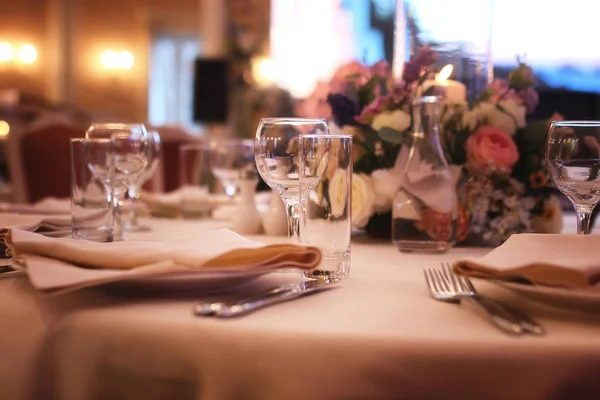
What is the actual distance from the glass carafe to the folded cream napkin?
0.98 feet

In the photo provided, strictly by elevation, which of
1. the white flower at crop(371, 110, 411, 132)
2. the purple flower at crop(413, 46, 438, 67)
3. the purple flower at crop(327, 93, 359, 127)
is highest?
the purple flower at crop(413, 46, 438, 67)

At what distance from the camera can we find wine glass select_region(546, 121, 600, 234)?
35.8 inches

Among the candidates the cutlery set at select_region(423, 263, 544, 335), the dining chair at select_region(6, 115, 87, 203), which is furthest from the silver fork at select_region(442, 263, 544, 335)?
the dining chair at select_region(6, 115, 87, 203)

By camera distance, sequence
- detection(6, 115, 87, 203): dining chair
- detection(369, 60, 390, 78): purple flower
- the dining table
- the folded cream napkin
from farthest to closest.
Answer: detection(6, 115, 87, 203): dining chair < detection(369, 60, 390, 78): purple flower < the folded cream napkin < the dining table

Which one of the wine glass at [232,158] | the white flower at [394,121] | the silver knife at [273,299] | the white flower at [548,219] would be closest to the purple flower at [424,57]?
the white flower at [394,121]

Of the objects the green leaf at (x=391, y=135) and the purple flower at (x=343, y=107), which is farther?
the purple flower at (x=343, y=107)

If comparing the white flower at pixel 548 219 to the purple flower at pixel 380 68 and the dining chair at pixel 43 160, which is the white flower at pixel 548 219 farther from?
the dining chair at pixel 43 160

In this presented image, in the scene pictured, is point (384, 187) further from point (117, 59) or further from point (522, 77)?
point (117, 59)

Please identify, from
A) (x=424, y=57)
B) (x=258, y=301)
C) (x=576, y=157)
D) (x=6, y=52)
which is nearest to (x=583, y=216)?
(x=576, y=157)

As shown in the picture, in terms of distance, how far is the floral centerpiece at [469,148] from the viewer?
1.20 m

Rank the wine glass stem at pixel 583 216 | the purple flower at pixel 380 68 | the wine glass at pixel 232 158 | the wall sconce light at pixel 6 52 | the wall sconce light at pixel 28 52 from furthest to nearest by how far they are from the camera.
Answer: the wall sconce light at pixel 6 52
the wall sconce light at pixel 28 52
the wine glass at pixel 232 158
the purple flower at pixel 380 68
the wine glass stem at pixel 583 216

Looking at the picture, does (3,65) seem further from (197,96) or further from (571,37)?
(571,37)

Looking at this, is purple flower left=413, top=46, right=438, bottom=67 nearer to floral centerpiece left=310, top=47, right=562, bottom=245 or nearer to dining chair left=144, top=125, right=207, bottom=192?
floral centerpiece left=310, top=47, right=562, bottom=245

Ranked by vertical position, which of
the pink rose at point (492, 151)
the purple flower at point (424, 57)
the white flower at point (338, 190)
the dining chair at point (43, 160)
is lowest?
the dining chair at point (43, 160)
